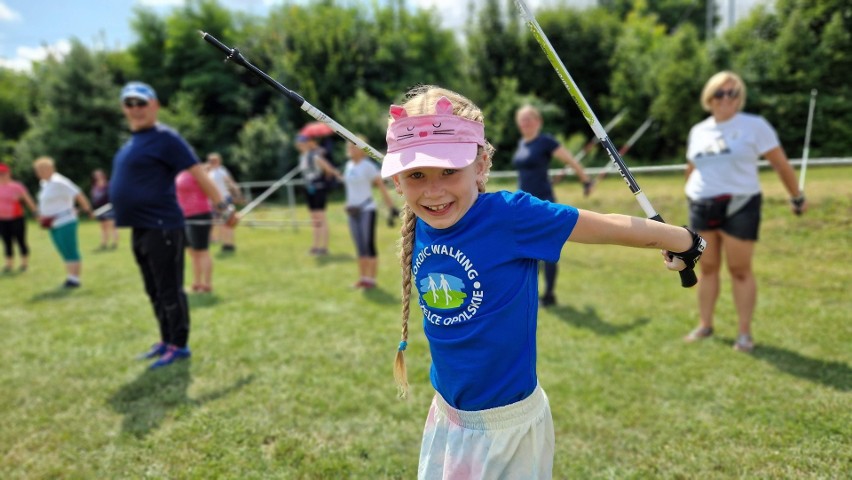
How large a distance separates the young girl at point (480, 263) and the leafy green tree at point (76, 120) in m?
30.1

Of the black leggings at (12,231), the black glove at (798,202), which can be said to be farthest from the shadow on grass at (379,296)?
the black leggings at (12,231)

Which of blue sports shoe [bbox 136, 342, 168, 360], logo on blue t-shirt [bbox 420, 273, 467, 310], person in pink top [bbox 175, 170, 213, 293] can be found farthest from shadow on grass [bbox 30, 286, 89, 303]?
logo on blue t-shirt [bbox 420, 273, 467, 310]

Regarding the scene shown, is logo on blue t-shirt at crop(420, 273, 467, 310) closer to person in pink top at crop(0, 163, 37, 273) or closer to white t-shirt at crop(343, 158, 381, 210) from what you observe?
white t-shirt at crop(343, 158, 381, 210)

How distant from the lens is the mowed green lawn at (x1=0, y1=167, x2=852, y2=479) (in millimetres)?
3166

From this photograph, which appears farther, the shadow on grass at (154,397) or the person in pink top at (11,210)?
the person in pink top at (11,210)

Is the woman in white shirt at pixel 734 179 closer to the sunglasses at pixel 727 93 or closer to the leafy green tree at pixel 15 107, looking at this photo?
the sunglasses at pixel 727 93

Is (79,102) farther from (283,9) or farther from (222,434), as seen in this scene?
(222,434)

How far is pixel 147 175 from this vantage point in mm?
4504

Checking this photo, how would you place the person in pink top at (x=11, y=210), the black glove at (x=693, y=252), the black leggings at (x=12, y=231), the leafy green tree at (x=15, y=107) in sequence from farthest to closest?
the leafy green tree at (x=15, y=107) → the black leggings at (x=12, y=231) → the person in pink top at (x=11, y=210) → the black glove at (x=693, y=252)

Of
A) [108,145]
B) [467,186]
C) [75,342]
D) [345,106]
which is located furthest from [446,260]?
[108,145]

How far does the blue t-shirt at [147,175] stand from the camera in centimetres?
448

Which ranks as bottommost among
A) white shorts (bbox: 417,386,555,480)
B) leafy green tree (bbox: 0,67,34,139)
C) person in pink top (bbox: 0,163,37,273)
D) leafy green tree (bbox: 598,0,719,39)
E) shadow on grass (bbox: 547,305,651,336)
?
shadow on grass (bbox: 547,305,651,336)

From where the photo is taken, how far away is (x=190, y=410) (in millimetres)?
3904

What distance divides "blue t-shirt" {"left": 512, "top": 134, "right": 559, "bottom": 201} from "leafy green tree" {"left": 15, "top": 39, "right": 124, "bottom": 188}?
27.2 metres
